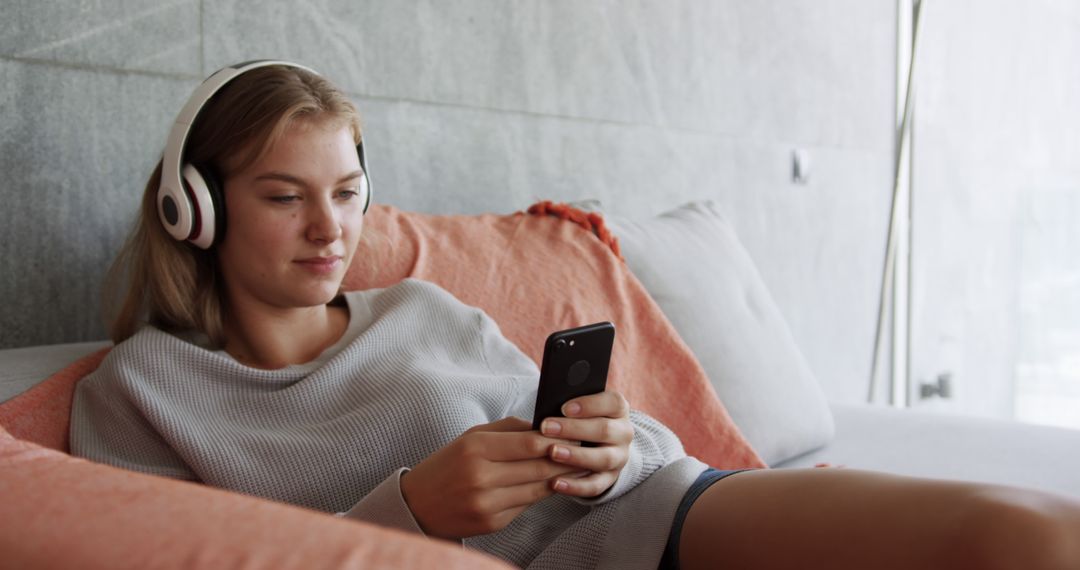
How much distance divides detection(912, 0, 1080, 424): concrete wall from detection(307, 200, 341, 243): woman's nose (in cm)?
252

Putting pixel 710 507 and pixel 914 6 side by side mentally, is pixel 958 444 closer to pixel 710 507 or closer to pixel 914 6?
pixel 710 507

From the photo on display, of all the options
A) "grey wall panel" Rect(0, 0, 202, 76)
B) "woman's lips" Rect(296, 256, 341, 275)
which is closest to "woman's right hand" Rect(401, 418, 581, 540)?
"woman's lips" Rect(296, 256, 341, 275)

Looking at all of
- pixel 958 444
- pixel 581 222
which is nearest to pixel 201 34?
pixel 581 222

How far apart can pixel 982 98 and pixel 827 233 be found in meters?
0.91

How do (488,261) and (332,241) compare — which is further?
(488,261)

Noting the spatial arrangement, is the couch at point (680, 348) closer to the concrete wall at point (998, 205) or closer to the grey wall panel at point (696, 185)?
the grey wall panel at point (696, 185)

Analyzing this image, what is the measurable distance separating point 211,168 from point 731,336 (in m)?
0.89

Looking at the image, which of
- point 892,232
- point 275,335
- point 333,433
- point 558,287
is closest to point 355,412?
point 333,433

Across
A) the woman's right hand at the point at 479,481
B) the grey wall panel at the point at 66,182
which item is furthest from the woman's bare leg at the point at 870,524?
the grey wall panel at the point at 66,182

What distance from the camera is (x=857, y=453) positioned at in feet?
5.42

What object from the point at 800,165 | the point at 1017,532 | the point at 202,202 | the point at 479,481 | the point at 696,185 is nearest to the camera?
the point at 1017,532

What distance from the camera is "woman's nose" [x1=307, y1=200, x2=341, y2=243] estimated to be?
1101mm

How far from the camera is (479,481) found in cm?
87

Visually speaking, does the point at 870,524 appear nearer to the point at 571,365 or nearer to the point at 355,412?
the point at 571,365
